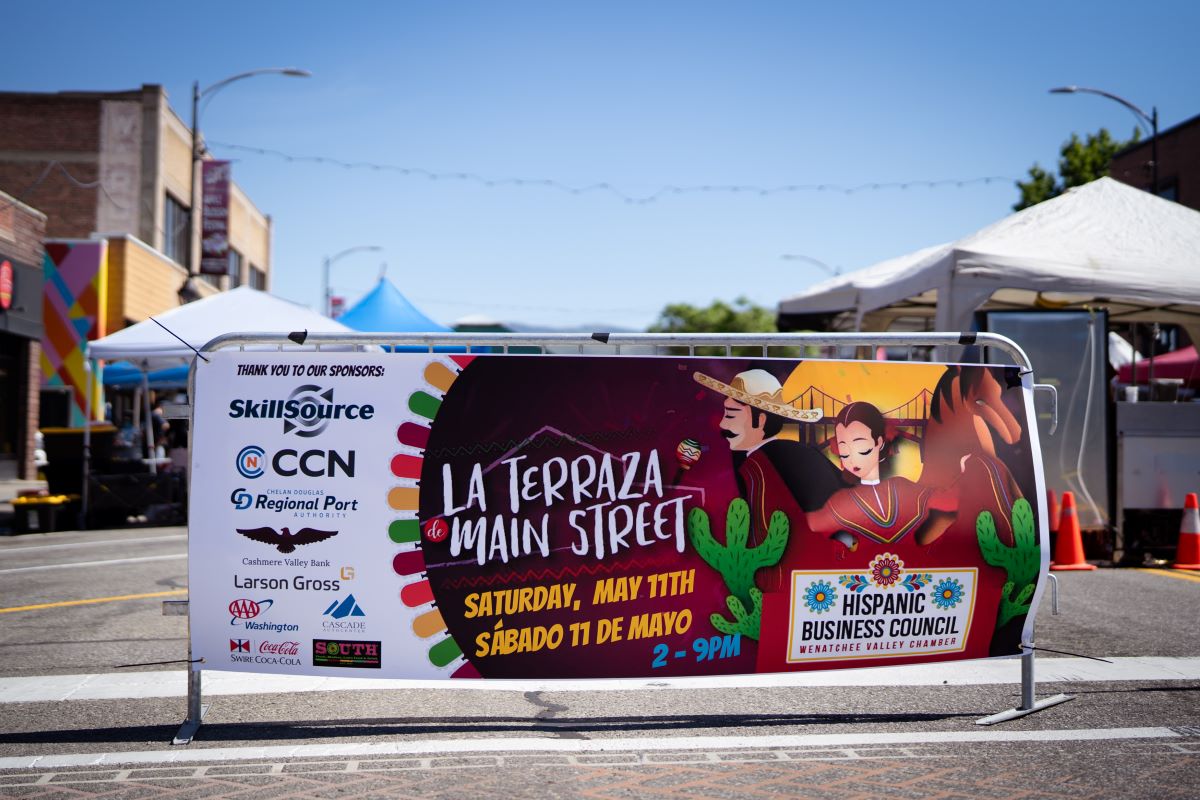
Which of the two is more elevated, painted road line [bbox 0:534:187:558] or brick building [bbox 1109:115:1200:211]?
brick building [bbox 1109:115:1200:211]

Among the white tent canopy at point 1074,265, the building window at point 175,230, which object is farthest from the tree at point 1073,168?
the building window at point 175,230

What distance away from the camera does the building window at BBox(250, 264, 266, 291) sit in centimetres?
5219

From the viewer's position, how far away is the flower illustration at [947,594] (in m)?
5.45

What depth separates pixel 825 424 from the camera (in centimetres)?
541

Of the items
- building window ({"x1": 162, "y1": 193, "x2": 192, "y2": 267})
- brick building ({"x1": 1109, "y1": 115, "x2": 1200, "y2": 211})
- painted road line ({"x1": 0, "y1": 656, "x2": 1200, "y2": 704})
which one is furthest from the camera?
building window ({"x1": 162, "y1": 193, "x2": 192, "y2": 267})

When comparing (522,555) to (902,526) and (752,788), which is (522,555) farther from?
(902,526)

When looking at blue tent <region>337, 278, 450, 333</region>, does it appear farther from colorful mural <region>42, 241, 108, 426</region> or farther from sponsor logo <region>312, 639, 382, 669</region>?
colorful mural <region>42, 241, 108, 426</region>

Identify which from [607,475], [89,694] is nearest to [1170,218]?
[607,475]

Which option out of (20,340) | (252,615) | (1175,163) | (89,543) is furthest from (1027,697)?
(1175,163)

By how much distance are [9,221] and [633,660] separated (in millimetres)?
24540

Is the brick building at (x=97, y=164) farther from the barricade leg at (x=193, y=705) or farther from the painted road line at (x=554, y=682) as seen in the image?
the barricade leg at (x=193, y=705)

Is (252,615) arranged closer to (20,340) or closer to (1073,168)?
(20,340)

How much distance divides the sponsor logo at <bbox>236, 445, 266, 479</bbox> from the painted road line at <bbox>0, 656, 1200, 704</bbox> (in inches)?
58.6

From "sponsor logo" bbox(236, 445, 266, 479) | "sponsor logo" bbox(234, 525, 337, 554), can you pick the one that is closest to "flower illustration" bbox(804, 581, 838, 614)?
"sponsor logo" bbox(234, 525, 337, 554)
